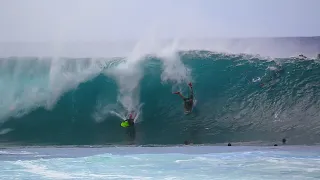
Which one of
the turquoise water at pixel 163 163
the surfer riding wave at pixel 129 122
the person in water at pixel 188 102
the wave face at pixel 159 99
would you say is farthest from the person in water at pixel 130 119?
the person in water at pixel 188 102

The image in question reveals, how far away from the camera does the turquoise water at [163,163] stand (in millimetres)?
5051

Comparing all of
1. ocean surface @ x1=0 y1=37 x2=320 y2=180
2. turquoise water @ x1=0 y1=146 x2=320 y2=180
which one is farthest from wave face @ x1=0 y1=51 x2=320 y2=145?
turquoise water @ x1=0 y1=146 x2=320 y2=180

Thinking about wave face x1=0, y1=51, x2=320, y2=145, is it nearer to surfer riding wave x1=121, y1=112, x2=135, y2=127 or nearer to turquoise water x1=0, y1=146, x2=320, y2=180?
surfer riding wave x1=121, y1=112, x2=135, y2=127

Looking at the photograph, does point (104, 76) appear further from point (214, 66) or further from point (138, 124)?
point (214, 66)

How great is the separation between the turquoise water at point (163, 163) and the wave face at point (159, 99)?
0.59 meters

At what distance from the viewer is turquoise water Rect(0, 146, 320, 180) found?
5051mm

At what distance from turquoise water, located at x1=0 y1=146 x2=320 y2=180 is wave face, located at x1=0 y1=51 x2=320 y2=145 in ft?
1.95

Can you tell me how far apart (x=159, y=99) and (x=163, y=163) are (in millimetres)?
2736

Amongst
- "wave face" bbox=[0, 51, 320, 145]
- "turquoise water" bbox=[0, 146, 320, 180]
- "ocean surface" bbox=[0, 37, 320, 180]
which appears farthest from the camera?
"wave face" bbox=[0, 51, 320, 145]

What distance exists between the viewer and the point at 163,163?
228 inches

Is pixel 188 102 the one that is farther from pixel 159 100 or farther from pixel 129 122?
pixel 129 122

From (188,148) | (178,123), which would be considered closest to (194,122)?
(178,123)

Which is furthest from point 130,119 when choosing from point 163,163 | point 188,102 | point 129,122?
point 163,163

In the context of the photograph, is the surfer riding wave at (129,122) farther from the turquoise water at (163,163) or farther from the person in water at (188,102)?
the person in water at (188,102)
